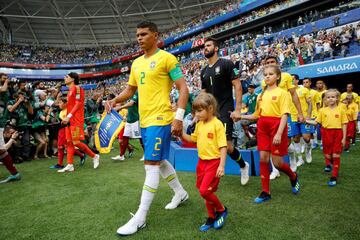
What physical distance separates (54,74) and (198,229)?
5384 centimetres

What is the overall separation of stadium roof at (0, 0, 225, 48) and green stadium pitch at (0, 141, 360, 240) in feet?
127

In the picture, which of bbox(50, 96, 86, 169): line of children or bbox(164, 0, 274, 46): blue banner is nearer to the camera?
bbox(50, 96, 86, 169): line of children

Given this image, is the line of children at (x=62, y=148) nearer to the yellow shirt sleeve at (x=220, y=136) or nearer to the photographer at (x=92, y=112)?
the photographer at (x=92, y=112)

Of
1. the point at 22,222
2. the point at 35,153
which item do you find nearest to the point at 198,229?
the point at 22,222

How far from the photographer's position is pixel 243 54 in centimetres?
2033

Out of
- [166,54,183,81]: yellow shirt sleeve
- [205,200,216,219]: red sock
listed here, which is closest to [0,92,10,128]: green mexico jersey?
[166,54,183,81]: yellow shirt sleeve

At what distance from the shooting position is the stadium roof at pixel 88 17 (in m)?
40.7

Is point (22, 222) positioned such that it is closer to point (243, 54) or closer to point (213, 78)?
point (213, 78)

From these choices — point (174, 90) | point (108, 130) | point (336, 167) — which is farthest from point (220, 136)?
point (174, 90)

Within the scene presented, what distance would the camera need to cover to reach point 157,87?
2814 millimetres

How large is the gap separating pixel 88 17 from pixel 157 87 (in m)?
43.6

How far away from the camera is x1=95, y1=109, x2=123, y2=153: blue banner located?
5582 millimetres

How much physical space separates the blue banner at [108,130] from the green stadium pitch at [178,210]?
1.06 meters

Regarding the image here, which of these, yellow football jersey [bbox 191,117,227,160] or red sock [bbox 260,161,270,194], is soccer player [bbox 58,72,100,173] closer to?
yellow football jersey [bbox 191,117,227,160]
